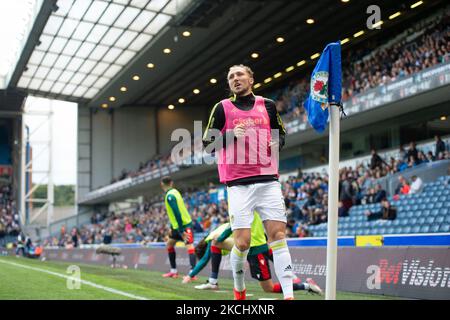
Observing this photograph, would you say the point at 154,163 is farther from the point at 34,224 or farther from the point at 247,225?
the point at 247,225

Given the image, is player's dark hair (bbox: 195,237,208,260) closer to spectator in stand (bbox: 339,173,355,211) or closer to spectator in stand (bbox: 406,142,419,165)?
spectator in stand (bbox: 339,173,355,211)

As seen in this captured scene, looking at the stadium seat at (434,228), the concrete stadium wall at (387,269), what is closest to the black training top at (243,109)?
the concrete stadium wall at (387,269)

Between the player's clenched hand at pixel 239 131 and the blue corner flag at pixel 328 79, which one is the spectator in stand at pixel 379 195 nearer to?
the player's clenched hand at pixel 239 131

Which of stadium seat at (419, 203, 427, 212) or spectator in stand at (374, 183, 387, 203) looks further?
spectator in stand at (374, 183, 387, 203)

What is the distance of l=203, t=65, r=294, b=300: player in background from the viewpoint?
668 centimetres

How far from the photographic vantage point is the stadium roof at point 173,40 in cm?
3262

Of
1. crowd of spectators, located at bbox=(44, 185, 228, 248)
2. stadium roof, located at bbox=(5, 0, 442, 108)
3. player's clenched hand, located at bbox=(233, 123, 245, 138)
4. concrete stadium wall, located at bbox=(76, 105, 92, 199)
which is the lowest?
crowd of spectators, located at bbox=(44, 185, 228, 248)

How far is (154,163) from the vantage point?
53.8m

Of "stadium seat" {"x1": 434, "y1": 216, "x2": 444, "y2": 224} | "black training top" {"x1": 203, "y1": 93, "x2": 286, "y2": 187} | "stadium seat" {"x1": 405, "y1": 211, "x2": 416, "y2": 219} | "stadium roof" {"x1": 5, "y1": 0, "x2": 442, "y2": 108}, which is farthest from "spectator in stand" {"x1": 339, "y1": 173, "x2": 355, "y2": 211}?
"black training top" {"x1": 203, "y1": 93, "x2": 286, "y2": 187}

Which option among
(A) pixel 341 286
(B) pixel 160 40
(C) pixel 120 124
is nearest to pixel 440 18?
(B) pixel 160 40

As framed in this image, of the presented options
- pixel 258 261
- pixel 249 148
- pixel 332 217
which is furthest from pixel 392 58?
pixel 332 217

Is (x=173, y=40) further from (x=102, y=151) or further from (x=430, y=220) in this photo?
(x=102, y=151)

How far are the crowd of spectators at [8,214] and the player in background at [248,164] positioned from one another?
49.5 metres
